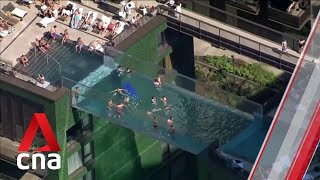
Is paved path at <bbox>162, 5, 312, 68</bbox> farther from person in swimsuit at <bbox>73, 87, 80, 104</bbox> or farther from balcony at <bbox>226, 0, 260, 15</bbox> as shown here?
person in swimsuit at <bbox>73, 87, 80, 104</bbox>

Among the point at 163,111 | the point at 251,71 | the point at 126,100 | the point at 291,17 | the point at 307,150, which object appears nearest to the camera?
the point at 307,150

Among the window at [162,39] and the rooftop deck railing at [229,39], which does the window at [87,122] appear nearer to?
the window at [162,39]

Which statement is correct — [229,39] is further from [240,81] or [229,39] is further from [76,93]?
[76,93]

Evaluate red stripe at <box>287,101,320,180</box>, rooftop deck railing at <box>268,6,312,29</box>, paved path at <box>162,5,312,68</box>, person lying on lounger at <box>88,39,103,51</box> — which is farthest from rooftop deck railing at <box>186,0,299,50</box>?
red stripe at <box>287,101,320,180</box>

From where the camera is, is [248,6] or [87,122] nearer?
[87,122]

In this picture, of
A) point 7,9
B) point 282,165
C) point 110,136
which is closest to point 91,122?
point 110,136

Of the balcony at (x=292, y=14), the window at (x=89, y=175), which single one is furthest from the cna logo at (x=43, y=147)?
the balcony at (x=292, y=14)

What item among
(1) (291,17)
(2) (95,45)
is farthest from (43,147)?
(1) (291,17)

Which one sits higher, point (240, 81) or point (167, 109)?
point (167, 109)
